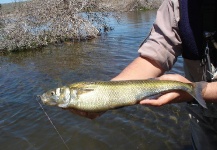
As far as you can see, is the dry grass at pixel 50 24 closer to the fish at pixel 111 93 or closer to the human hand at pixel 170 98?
the fish at pixel 111 93

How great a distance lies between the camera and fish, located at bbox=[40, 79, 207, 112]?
2537 millimetres

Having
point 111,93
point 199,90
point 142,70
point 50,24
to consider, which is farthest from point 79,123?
point 50,24

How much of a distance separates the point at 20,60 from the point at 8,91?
596 cm

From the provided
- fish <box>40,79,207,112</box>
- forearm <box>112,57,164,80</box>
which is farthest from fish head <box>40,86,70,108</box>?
forearm <box>112,57,164,80</box>

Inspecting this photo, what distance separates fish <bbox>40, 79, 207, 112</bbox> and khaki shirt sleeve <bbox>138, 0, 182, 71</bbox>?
28 centimetres

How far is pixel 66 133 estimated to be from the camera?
6.88 m

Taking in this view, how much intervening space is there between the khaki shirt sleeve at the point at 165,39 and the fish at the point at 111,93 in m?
0.28

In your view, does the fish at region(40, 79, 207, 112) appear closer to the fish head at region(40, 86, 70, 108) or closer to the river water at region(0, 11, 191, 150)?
the fish head at region(40, 86, 70, 108)

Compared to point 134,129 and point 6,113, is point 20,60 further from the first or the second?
point 134,129

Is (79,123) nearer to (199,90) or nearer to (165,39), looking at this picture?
(165,39)

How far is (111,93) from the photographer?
259 centimetres

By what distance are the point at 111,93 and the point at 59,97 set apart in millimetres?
472

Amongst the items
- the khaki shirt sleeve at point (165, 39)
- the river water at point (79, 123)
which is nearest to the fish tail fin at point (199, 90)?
the khaki shirt sleeve at point (165, 39)

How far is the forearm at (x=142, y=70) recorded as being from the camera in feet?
9.53
